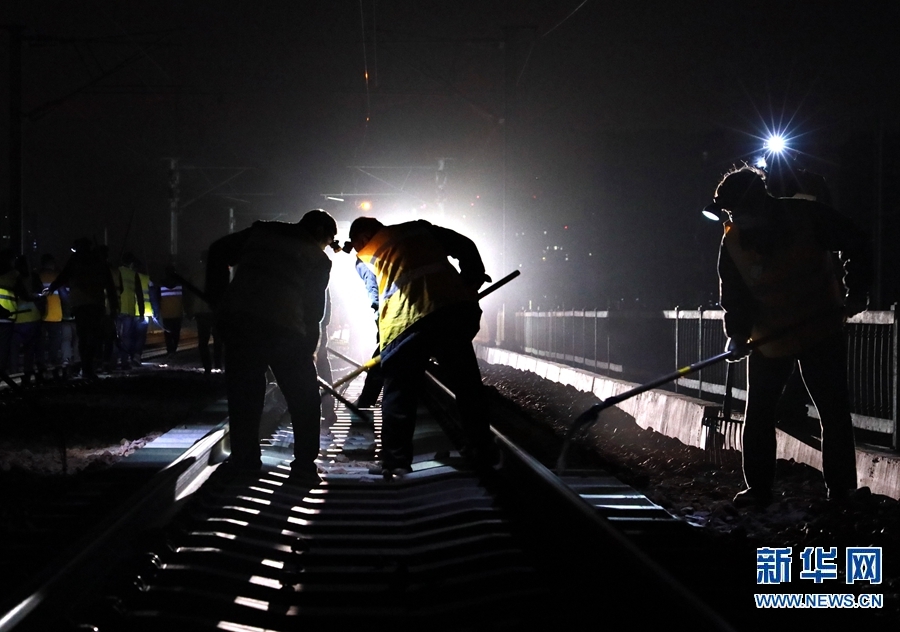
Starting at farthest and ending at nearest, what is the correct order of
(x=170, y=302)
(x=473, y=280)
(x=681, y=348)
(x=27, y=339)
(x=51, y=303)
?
(x=170, y=302) < (x=51, y=303) < (x=27, y=339) < (x=681, y=348) < (x=473, y=280)

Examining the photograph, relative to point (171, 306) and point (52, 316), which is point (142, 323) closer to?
Result: point (171, 306)

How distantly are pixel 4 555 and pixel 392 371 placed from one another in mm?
2917

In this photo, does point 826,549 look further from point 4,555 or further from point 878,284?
point 878,284

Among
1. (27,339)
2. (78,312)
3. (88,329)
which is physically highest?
(78,312)

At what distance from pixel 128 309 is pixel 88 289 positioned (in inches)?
107

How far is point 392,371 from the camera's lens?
7035 millimetres

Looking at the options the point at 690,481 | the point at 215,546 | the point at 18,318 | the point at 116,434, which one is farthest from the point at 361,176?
the point at 215,546

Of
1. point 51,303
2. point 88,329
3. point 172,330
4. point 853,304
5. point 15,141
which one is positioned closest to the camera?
point 853,304

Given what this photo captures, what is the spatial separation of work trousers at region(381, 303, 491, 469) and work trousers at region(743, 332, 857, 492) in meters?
1.65

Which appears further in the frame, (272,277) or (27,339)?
(27,339)

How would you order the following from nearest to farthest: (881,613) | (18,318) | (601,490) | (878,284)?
(881,613) → (601,490) → (18,318) → (878,284)

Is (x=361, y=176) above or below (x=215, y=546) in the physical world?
above

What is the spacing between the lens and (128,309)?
18.0m

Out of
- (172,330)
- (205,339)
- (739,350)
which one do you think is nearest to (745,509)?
(739,350)
